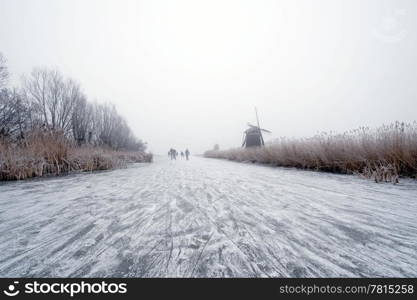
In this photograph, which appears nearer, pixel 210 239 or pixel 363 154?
pixel 210 239

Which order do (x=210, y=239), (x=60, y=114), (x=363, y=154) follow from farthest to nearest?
(x=60, y=114)
(x=363, y=154)
(x=210, y=239)

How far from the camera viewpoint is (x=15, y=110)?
47.1 ft

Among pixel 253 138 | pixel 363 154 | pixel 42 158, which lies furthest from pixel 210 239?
pixel 253 138

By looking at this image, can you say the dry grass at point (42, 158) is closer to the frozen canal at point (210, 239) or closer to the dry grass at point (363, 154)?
the frozen canal at point (210, 239)

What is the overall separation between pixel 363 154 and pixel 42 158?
9285 millimetres

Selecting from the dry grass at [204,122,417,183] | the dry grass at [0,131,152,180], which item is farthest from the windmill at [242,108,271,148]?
the dry grass at [0,131,152,180]

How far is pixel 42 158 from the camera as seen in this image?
15.7ft

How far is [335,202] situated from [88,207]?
2.72 metres

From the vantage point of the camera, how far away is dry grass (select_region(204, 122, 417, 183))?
3.54 m

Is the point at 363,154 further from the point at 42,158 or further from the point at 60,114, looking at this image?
the point at 60,114

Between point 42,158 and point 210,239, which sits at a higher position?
point 42,158

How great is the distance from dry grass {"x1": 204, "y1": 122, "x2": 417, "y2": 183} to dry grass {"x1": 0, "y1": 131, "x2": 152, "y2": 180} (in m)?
8.01

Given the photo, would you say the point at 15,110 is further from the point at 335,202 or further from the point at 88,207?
the point at 335,202

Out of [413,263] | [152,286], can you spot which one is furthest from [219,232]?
[413,263]
